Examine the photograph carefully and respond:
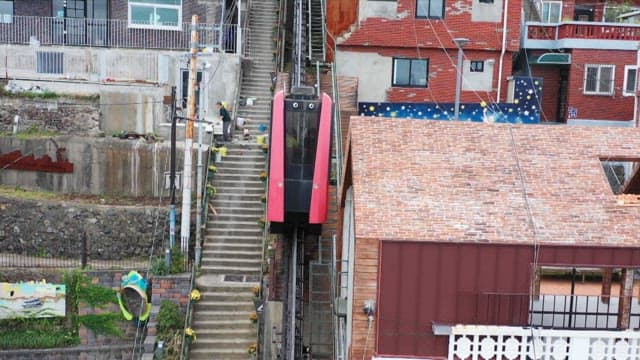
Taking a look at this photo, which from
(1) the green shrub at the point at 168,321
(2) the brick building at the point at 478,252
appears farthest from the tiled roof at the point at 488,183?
(1) the green shrub at the point at 168,321

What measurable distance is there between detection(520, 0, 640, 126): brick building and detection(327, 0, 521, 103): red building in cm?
182

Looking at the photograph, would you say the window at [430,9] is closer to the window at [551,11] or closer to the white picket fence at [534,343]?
the window at [551,11]

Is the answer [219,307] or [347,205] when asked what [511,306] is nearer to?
[347,205]

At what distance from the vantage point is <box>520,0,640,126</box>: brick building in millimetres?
30297

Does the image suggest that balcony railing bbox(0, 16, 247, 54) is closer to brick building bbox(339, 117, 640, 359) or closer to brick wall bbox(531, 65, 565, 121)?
brick wall bbox(531, 65, 565, 121)

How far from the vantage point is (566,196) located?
14.0 m

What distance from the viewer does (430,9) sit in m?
29.4

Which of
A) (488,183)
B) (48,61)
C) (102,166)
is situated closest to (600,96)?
(488,183)

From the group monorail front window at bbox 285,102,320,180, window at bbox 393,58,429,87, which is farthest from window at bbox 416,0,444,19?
monorail front window at bbox 285,102,320,180

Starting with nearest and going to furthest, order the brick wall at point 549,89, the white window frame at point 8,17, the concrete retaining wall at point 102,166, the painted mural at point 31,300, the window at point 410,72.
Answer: the painted mural at point 31,300 < the concrete retaining wall at point 102,166 < the window at point 410,72 < the white window frame at point 8,17 < the brick wall at point 549,89

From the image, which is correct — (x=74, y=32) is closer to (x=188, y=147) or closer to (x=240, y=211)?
(x=188, y=147)

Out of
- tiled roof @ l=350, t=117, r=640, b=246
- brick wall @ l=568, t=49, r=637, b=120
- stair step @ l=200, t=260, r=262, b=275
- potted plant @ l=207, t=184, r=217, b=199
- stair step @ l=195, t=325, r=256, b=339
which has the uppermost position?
brick wall @ l=568, t=49, r=637, b=120

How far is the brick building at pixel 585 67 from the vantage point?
1193 inches

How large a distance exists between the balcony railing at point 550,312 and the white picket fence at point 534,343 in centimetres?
22
